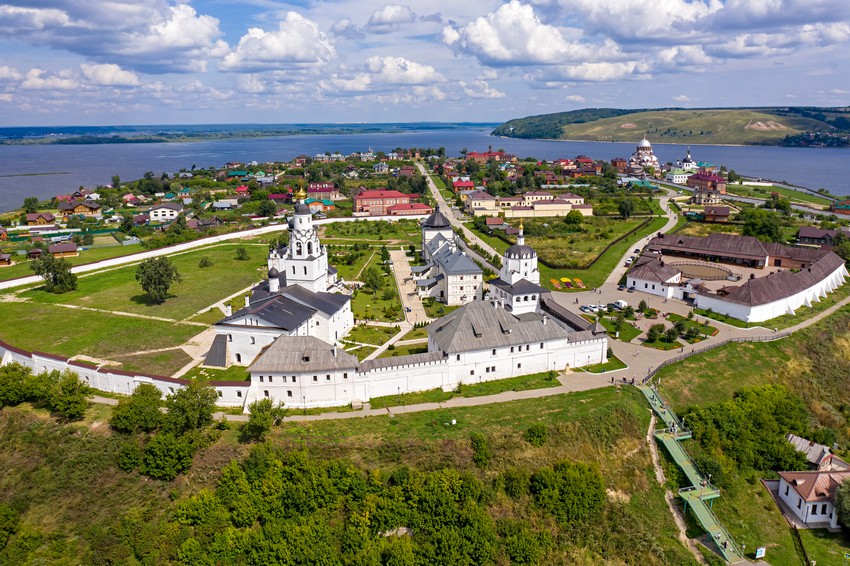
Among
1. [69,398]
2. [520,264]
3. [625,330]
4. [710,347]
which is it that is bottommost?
[710,347]

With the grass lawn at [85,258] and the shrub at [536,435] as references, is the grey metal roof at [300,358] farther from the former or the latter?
the grass lawn at [85,258]

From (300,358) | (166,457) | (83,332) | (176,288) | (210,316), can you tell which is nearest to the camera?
(166,457)

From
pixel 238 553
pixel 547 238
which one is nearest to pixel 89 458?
pixel 238 553

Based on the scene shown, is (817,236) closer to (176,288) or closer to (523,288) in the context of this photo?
(523,288)

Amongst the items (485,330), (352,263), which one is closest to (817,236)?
(485,330)

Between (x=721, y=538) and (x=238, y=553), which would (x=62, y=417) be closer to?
(x=238, y=553)

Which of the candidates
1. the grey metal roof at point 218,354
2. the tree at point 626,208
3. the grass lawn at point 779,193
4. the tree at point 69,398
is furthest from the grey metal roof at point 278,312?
the grass lawn at point 779,193

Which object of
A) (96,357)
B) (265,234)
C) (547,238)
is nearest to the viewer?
(96,357)
